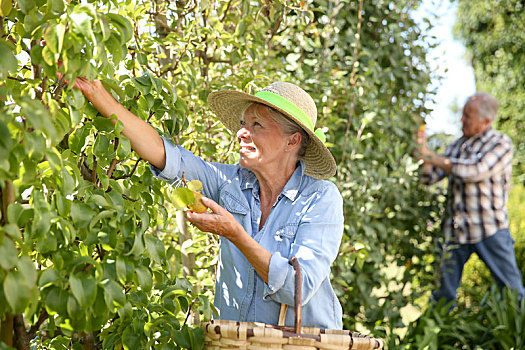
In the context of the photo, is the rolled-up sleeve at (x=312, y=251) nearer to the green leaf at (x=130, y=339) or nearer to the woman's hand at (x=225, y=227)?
the woman's hand at (x=225, y=227)

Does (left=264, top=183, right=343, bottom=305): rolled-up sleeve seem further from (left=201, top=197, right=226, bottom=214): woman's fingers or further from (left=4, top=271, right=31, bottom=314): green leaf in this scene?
(left=4, top=271, right=31, bottom=314): green leaf

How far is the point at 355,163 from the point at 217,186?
1871mm

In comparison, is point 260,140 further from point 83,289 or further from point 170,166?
point 83,289

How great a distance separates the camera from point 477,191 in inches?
189

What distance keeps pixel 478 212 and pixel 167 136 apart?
11.3 ft

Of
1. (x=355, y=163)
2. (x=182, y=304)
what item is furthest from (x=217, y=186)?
(x=355, y=163)

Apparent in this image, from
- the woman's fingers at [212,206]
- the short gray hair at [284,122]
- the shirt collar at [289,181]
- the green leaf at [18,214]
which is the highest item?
the short gray hair at [284,122]

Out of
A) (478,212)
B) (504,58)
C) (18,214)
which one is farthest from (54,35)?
(504,58)

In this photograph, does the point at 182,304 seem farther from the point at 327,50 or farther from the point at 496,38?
the point at 496,38

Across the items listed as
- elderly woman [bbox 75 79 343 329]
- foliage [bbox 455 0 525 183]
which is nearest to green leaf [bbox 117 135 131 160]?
elderly woman [bbox 75 79 343 329]

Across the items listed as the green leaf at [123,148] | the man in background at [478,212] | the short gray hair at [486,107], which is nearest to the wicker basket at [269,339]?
the green leaf at [123,148]

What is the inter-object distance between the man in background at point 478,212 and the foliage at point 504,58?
5127 millimetres

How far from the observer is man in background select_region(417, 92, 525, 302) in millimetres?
4730

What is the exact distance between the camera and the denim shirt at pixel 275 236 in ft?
6.30
